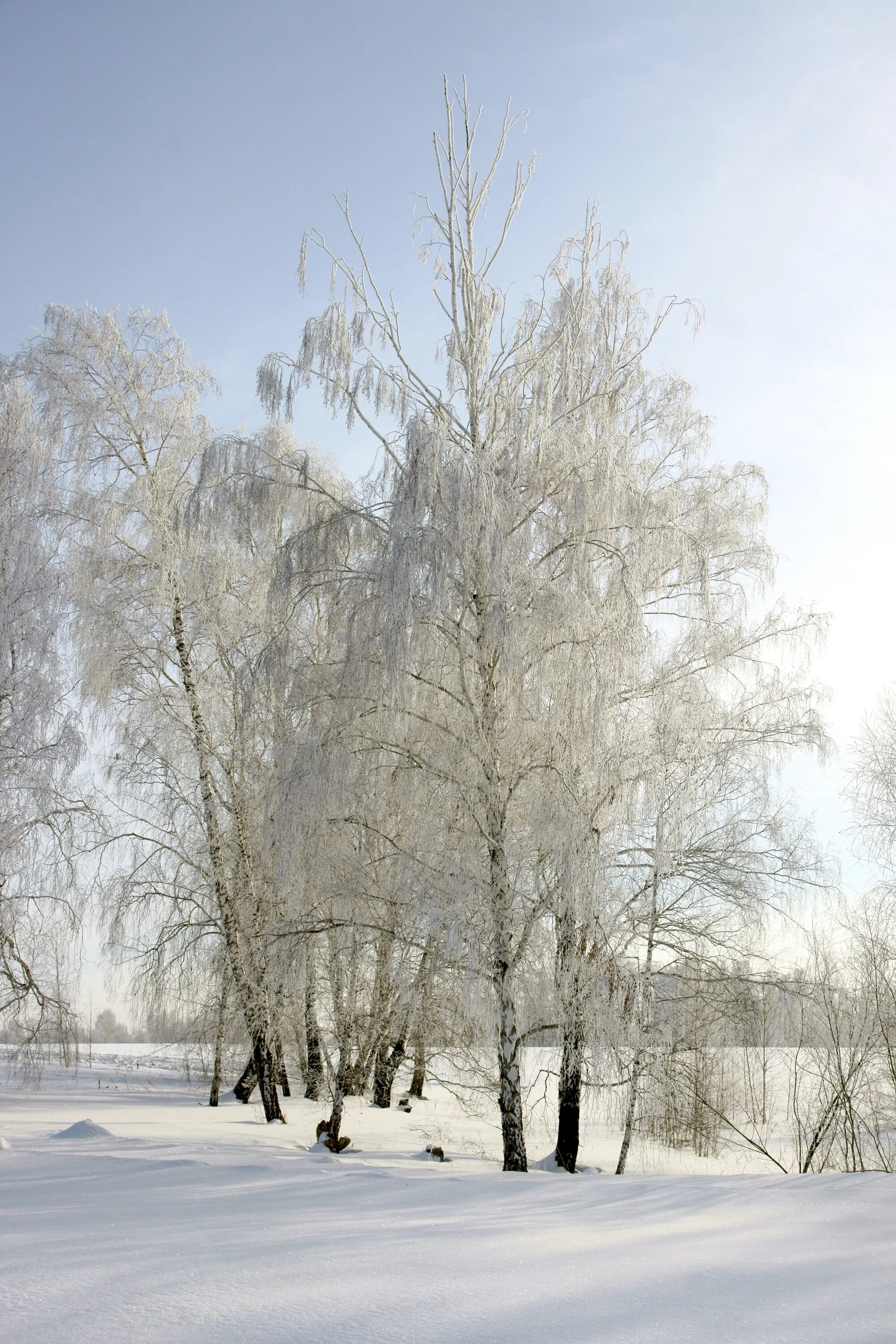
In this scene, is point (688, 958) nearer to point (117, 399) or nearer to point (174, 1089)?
point (117, 399)

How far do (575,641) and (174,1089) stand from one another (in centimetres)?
1230

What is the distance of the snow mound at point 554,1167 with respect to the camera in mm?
8406

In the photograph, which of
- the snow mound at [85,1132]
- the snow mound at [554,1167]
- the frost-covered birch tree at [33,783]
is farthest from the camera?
the frost-covered birch tree at [33,783]

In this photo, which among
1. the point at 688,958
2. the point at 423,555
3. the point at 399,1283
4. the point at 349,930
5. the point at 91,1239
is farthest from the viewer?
the point at 688,958

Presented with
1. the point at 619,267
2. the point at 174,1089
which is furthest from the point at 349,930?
the point at 174,1089

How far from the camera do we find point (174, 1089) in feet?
51.7

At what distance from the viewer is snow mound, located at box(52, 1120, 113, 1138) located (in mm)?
7477

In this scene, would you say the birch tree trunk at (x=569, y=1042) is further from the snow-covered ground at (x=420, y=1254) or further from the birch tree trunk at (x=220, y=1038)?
the birch tree trunk at (x=220, y=1038)

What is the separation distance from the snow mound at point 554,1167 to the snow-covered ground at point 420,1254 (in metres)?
1.71

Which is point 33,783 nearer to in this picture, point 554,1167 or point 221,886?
point 221,886

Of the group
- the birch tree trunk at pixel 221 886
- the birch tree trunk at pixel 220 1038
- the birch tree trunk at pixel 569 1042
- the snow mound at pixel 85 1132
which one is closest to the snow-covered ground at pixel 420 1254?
the snow mound at pixel 85 1132

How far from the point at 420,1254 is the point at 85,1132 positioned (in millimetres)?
4933

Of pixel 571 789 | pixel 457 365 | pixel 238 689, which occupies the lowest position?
pixel 571 789

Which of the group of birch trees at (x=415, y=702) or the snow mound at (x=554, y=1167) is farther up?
the group of birch trees at (x=415, y=702)
